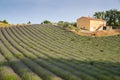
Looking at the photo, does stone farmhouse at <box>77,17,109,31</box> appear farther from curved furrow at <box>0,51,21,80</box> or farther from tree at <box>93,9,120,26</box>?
curved furrow at <box>0,51,21,80</box>

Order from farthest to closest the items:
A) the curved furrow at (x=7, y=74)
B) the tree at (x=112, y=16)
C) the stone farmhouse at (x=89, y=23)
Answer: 1. the tree at (x=112, y=16)
2. the stone farmhouse at (x=89, y=23)
3. the curved furrow at (x=7, y=74)

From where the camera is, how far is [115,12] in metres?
106

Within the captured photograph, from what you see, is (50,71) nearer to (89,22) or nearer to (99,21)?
(89,22)

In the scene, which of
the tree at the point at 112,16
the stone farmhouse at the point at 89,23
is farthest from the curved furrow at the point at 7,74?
the tree at the point at 112,16

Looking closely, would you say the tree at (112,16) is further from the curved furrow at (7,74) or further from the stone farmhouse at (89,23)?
the curved furrow at (7,74)

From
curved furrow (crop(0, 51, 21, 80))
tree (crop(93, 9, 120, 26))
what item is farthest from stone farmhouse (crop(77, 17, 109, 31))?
curved furrow (crop(0, 51, 21, 80))

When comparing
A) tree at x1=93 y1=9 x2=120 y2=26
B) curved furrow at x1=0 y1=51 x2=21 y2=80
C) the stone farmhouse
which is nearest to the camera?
curved furrow at x1=0 y1=51 x2=21 y2=80

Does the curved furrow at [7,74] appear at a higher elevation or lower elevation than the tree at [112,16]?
higher

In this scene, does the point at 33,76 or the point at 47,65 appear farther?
the point at 47,65

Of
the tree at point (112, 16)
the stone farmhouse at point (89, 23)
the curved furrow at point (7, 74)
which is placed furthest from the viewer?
the tree at point (112, 16)

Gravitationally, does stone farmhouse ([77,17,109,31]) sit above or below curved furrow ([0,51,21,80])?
below

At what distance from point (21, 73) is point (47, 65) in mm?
2173

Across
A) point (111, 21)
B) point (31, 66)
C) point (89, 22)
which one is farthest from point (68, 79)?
point (111, 21)

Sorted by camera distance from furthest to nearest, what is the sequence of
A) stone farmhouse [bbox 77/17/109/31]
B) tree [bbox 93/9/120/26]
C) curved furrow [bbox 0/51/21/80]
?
tree [bbox 93/9/120/26], stone farmhouse [bbox 77/17/109/31], curved furrow [bbox 0/51/21/80]
